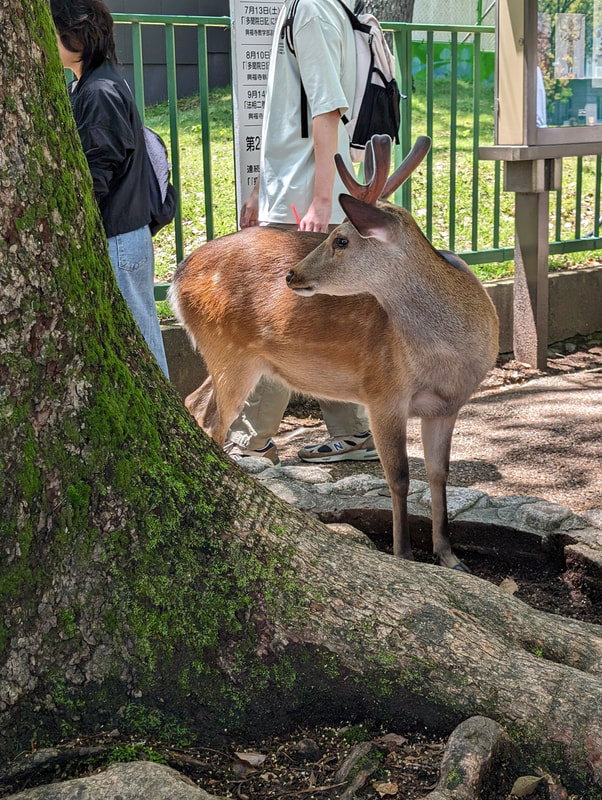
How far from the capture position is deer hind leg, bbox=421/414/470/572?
12.3 ft

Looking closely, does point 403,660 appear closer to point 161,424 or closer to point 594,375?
point 161,424

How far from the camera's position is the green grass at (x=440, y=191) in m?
8.57

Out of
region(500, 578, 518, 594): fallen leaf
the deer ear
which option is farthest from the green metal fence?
region(500, 578, 518, 594): fallen leaf

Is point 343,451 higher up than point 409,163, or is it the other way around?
point 409,163

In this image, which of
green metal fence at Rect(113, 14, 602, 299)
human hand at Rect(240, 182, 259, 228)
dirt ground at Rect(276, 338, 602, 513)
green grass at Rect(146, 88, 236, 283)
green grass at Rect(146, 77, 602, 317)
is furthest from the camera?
green grass at Rect(146, 77, 602, 317)

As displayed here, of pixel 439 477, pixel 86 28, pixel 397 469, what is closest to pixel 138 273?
pixel 86 28

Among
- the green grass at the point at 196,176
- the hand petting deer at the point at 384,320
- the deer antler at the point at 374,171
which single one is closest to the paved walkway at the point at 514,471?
the hand petting deer at the point at 384,320

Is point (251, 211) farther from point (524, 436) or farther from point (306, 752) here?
point (306, 752)

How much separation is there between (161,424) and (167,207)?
8.85ft

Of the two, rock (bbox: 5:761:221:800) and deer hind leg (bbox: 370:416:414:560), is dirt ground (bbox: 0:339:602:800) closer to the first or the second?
rock (bbox: 5:761:221:800)

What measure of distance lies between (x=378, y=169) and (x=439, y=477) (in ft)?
3.96

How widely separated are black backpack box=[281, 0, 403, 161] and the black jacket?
2.74ft

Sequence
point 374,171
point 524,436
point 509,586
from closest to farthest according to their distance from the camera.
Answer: point 509,586 → point 374,171 → point 524,436

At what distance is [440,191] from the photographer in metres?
10.6
